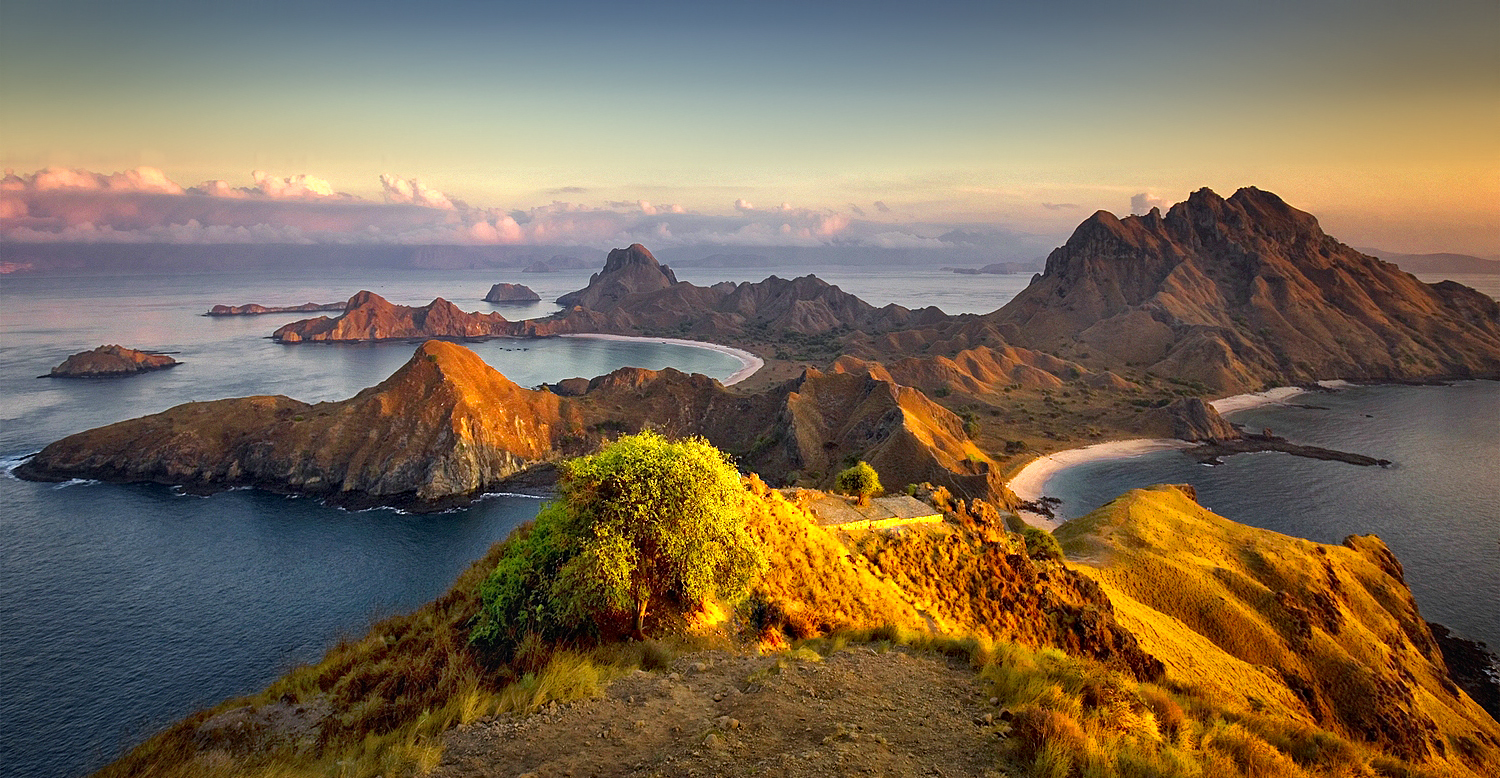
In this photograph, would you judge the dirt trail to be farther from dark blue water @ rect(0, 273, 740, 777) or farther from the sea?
the sea

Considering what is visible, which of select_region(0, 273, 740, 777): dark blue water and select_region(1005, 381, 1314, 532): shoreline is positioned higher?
select_region(1005, 381, 1314, 532): shoreline

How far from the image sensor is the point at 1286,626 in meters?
37.9

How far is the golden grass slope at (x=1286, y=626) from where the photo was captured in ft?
108

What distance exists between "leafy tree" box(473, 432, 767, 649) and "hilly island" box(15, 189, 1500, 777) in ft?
0.30

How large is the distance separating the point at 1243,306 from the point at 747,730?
8191 inches

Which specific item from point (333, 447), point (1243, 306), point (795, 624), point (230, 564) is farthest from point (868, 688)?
point (1243, 306)

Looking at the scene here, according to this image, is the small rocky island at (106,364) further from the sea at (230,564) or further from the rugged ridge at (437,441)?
the rugged ridge at (437,441)

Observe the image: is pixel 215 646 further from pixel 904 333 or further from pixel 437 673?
pixel 904 333

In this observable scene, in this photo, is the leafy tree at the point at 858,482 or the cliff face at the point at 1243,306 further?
the cliff face at the point at 1243,306

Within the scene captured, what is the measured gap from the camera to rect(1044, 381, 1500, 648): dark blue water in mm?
57969

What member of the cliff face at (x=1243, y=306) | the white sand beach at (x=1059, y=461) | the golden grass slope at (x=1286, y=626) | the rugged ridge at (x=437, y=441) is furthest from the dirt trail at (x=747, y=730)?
the cliff face at (x=1243, y=306)

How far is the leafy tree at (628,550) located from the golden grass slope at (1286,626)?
23.1 meters

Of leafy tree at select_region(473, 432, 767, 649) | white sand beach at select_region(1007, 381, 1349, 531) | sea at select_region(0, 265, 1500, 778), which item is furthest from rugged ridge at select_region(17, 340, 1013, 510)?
leafy tree at select_region(473, 432, 767, 649)

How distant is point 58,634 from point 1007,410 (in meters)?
122
